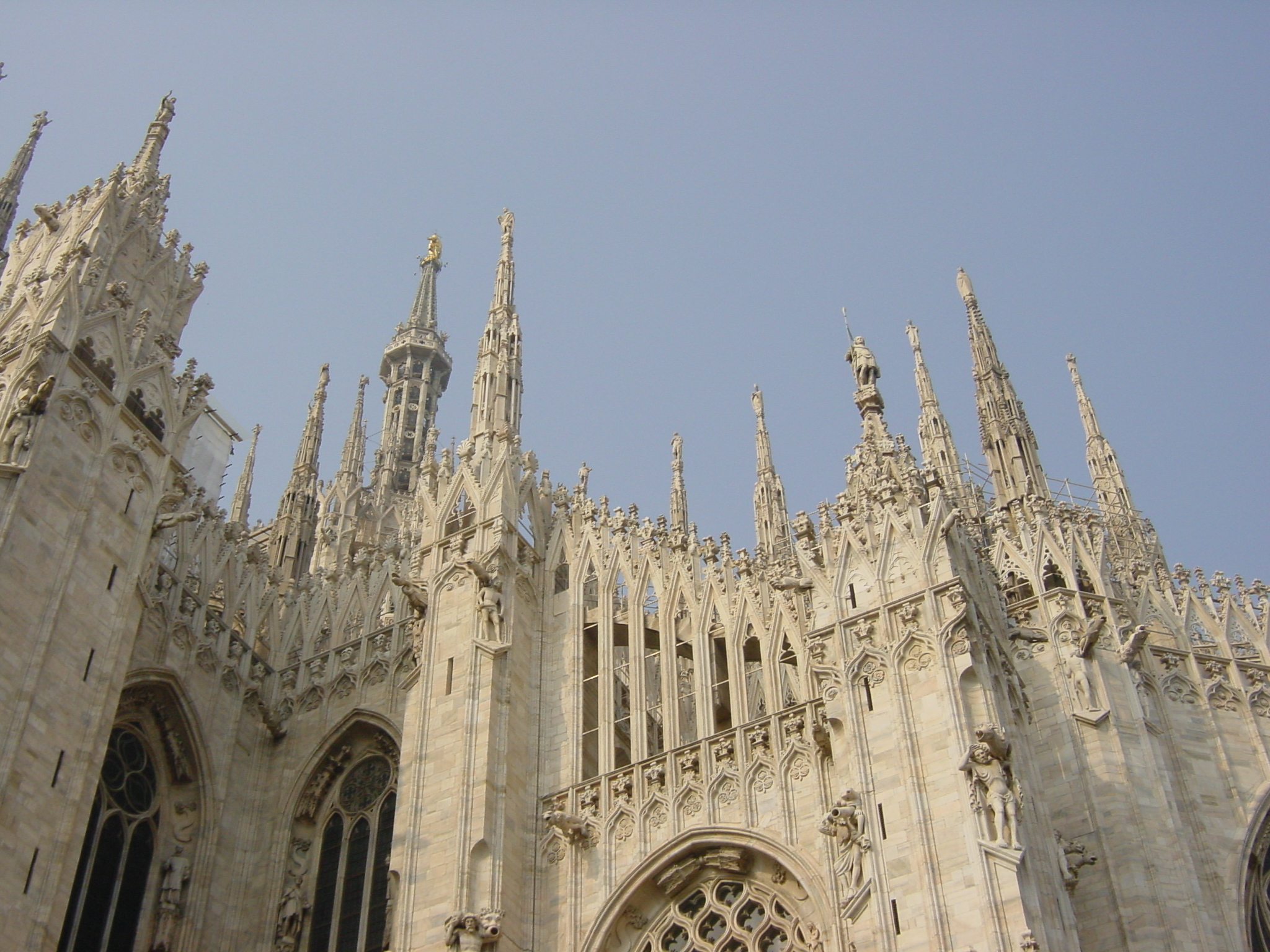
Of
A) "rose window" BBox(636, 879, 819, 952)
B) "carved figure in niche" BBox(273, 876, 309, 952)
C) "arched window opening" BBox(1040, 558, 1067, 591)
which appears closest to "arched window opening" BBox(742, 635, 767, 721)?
"rose window" BBox(636, 879, 819, 952)

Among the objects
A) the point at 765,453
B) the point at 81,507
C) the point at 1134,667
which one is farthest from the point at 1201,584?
the point at 81,507

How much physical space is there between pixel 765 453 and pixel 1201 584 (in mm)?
14669

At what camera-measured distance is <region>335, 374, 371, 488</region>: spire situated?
164ft

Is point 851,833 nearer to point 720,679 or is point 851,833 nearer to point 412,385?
point 720,679

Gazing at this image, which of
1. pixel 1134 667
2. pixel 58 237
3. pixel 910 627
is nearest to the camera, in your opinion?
pixel 910 627

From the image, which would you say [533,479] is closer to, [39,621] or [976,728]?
[39,621]

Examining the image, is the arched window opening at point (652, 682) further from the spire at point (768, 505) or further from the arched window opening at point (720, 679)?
the spire at point (768, 505)

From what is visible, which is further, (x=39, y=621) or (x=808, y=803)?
(x=39, y=621)

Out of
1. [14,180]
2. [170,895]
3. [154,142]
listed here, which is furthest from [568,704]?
[14,180]

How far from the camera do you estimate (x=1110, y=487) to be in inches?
1184

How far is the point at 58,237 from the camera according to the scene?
26078 millimetres

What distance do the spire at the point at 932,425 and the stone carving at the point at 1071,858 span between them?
40.7 feet

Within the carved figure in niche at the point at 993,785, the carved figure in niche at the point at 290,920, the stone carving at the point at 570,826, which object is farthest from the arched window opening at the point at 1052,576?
the carved figure in niche at the point at 290,920

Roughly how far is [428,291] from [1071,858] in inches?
2126
